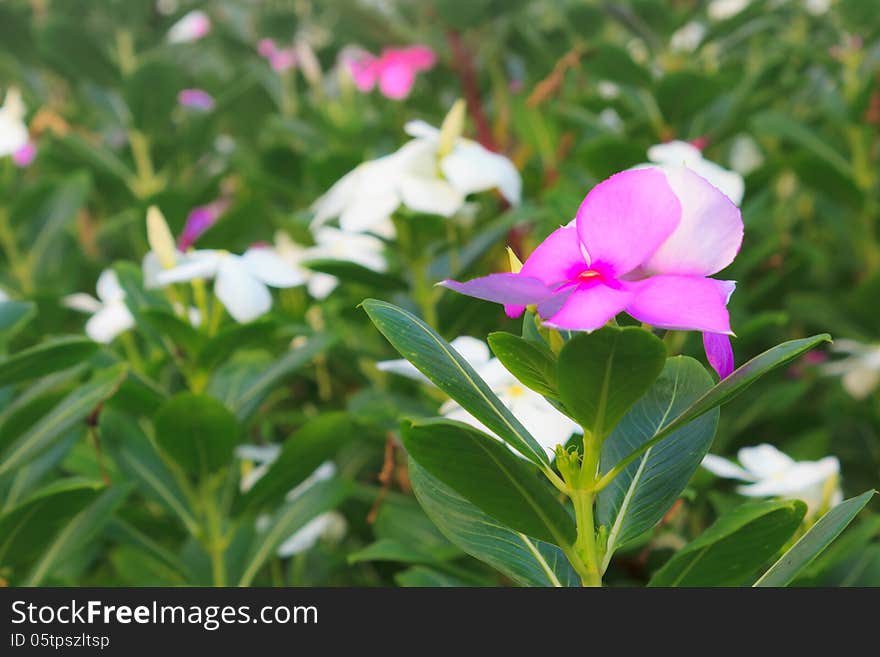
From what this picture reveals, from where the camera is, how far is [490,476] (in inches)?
25.4

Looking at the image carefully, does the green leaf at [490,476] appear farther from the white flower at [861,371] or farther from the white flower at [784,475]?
the white flower at [861,371]

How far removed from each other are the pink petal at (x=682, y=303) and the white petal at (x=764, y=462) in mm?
520

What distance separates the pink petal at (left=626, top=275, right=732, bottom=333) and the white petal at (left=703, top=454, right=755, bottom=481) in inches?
20.0

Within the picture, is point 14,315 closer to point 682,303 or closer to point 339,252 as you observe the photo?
point 339,252

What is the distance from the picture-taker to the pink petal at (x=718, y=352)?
2.01ft

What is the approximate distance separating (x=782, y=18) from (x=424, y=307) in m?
1.59

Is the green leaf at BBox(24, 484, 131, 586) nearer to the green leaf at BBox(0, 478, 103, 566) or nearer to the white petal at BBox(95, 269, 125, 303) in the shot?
the green leaf at BBox(0, 478, 103, 566)

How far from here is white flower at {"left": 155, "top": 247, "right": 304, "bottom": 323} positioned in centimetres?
108

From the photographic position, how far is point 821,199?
195cm

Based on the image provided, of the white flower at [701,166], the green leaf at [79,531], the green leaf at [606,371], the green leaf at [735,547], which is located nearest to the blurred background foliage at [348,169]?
the green leaf at [79,531]

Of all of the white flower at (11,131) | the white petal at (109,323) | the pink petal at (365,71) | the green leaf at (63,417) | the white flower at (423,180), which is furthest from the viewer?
the pink petal at (365,71)

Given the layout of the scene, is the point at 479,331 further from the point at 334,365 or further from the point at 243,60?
the point at 243,60

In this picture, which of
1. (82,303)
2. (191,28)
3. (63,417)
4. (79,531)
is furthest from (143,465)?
(191,28)

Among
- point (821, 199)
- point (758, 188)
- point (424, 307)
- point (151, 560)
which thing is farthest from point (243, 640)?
point (821, 199)
